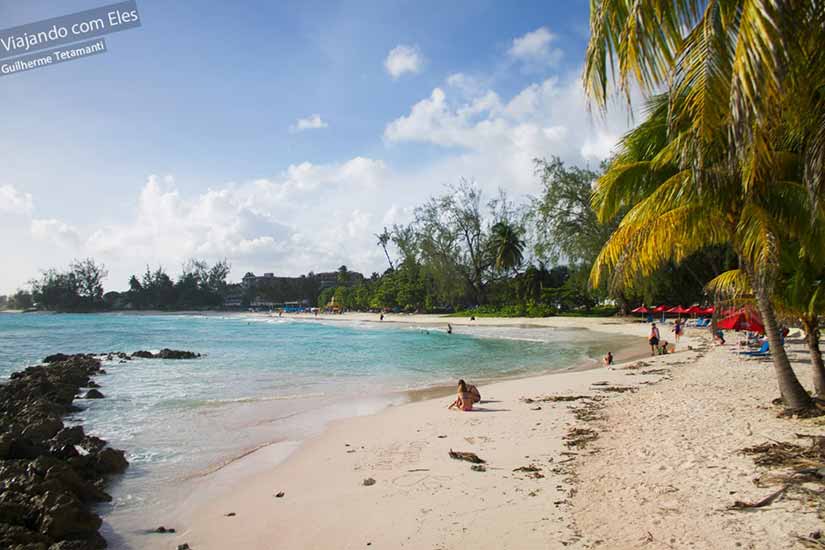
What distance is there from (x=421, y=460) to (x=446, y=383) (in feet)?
30.8

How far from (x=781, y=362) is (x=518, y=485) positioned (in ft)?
16.8

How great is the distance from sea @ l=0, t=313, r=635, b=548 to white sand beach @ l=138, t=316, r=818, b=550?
0.72 m

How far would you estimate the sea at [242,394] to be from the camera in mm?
7754

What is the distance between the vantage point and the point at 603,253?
8.22 metres

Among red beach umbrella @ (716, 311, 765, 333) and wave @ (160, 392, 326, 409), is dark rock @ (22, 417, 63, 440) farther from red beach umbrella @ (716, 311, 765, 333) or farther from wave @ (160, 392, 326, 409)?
red beach umbrella @ (716, 311, 765, 333)

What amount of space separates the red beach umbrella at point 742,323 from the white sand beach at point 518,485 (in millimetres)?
6113

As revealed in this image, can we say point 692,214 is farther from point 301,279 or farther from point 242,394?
point 301,279

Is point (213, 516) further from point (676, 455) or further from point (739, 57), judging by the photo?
point (739, 57)

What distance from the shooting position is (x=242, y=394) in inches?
617

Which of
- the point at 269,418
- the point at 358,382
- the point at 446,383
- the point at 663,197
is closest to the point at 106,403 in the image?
the point at 269,418

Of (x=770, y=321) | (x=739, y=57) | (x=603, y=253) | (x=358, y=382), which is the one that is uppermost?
(x=739, y=57)

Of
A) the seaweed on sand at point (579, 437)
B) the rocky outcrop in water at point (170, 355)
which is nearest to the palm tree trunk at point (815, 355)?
the seaweed on sand at point (579, 437)

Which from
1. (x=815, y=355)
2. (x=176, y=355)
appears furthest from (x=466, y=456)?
(x=176, y=355)

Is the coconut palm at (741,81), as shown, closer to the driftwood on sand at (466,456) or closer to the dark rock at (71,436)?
the driftwood on sand at (466,456)
